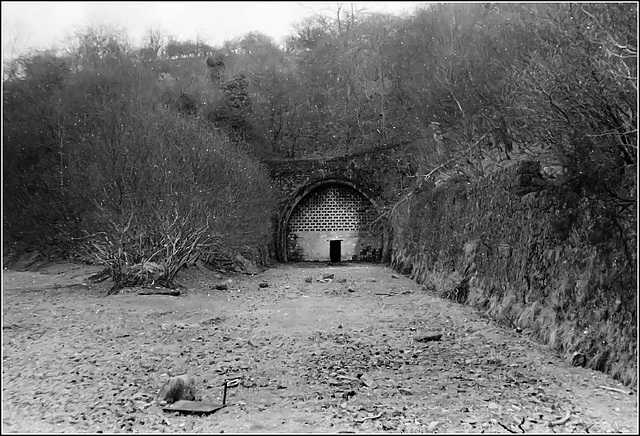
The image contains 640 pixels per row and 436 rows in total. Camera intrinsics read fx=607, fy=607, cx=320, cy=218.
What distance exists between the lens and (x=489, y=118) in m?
12.2

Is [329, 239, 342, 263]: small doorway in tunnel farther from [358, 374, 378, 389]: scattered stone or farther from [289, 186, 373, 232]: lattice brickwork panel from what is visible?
[358, 374, 378, 389]: scattered stone

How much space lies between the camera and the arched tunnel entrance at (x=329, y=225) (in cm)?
2559

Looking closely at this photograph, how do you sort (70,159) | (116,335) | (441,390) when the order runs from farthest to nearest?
(70,159) < (116,335) < (441,390)

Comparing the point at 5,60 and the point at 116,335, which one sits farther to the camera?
the point at 116,335

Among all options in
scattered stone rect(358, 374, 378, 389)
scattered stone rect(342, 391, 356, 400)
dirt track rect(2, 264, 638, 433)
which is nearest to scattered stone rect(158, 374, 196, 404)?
dirt track rect(2, 264, 638, 433)

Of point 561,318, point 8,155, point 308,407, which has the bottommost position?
point 308,407

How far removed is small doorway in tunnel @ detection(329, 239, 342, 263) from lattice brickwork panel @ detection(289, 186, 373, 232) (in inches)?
21.9

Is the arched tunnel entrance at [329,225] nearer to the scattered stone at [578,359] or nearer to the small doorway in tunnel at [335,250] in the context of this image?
the small doorway in tunnel at [335,250]

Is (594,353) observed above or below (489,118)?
below

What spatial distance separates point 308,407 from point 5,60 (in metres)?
5.02

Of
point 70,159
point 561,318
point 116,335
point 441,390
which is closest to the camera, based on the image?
point 441,390

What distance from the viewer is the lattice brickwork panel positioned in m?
26.0

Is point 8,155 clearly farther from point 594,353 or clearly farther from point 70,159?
point 594,353

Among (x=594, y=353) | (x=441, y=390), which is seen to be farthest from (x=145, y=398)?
(x=594, y=353)
